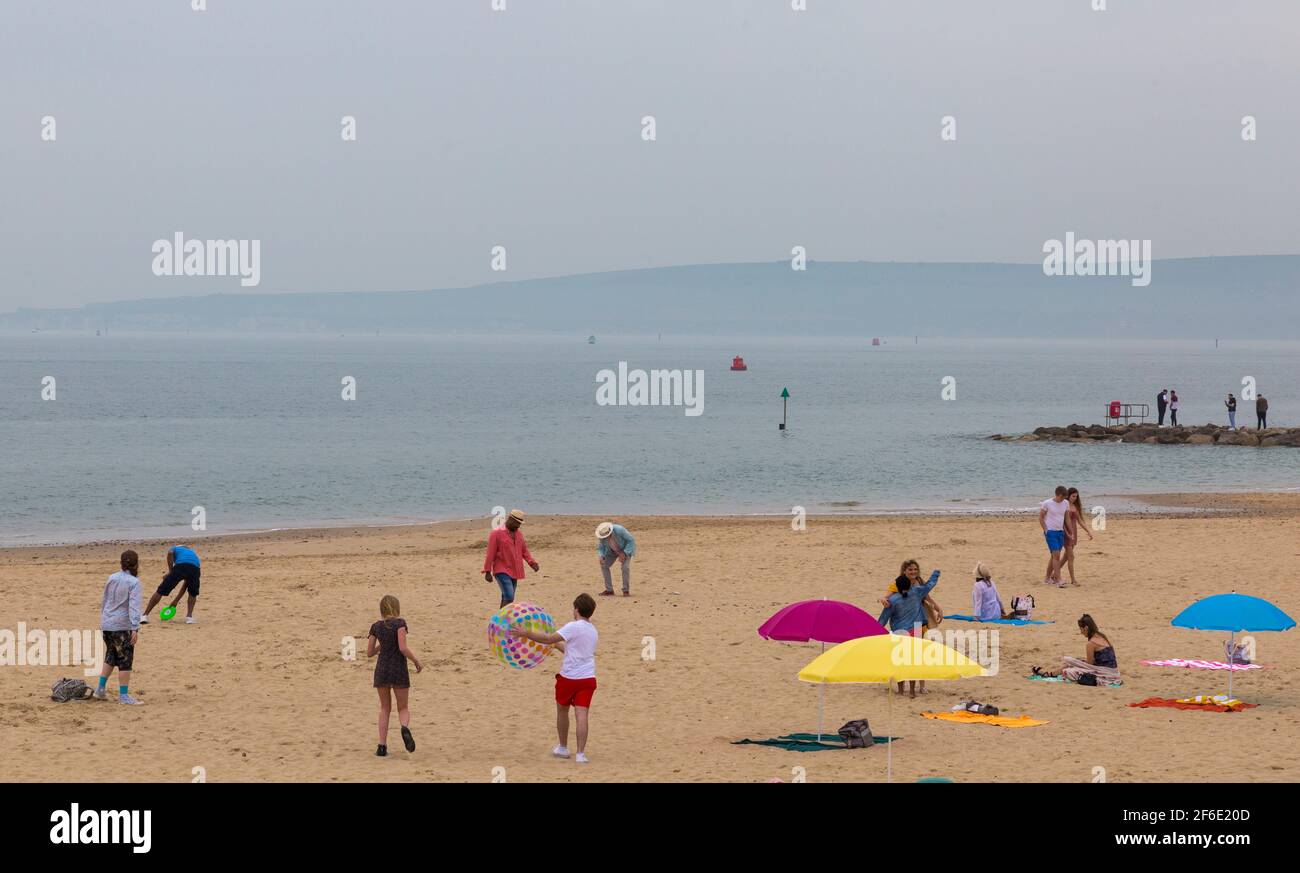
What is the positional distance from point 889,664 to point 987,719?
9.89ft

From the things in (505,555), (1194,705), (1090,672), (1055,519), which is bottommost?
(1194,705)

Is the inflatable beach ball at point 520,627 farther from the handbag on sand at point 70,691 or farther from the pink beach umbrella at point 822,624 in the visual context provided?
the handbag on sand at point 70,691

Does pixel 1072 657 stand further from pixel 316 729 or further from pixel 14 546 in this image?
pixel 14 546

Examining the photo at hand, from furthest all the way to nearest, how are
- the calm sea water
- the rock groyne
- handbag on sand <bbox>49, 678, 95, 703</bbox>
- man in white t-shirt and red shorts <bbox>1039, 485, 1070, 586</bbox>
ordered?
the rock groyne → the calm sea water → man in white t-shirt and red shorts <bbox>1039, 485, 1070, 586</bbox> → handbag on sand <bbox>49, 678, 95, 703</bbox>

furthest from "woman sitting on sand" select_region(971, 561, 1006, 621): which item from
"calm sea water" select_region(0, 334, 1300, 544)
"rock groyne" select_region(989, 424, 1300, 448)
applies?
"rock groyne" select_region(989, 424, 1300, 448)

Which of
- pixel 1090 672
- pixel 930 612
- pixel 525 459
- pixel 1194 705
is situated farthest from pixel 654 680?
pixel 525 459

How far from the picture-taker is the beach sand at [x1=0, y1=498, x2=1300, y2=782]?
38.6 feet

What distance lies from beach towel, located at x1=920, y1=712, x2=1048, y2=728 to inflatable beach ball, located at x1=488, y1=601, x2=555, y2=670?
13.6 feet

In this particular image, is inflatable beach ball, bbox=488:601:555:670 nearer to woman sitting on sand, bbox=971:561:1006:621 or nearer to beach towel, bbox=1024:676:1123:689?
beach towel, bbox=1024:676:1123:689

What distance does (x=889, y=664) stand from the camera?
11.0 meters

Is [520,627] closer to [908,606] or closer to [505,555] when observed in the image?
[908,606]

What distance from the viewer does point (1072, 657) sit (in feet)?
52.3
